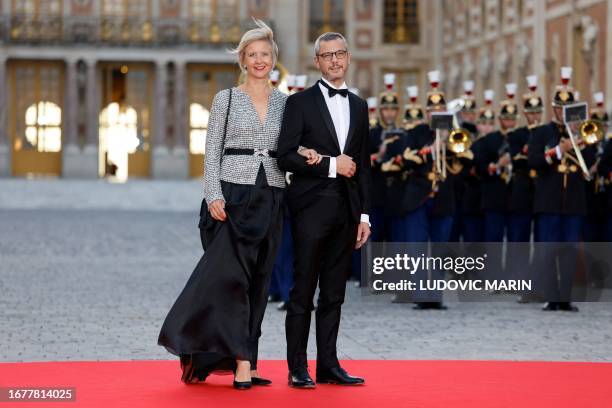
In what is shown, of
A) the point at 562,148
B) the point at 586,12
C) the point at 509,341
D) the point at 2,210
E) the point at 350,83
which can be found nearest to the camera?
the point at 509,341

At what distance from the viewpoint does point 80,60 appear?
51062 millimetres

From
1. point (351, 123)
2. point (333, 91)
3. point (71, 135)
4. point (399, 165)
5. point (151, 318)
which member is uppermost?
point (71, 135)

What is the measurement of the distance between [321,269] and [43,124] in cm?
4391

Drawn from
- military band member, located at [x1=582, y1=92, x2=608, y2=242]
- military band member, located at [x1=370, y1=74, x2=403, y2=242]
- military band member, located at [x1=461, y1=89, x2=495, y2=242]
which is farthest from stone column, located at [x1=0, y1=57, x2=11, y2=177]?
military band member, located at [x1=582, y1=92, x2=608, y2=242]

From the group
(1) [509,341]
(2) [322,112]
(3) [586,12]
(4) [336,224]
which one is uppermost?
(3) [586,12]

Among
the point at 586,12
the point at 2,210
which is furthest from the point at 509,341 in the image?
the point at 2,210

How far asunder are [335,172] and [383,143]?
22.2 feet

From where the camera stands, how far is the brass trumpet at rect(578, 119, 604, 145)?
12.9 metres

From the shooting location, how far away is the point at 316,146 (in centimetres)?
766

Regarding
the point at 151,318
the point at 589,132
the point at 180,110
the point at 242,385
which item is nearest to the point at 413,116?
the point at 589,132

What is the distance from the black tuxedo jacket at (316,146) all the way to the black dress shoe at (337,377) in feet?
2.43

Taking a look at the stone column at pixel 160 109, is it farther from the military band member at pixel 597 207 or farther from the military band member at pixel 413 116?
the military band member at pixel 413 116

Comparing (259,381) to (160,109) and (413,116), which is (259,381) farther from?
(160,109)

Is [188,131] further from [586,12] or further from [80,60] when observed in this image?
[586,12]
